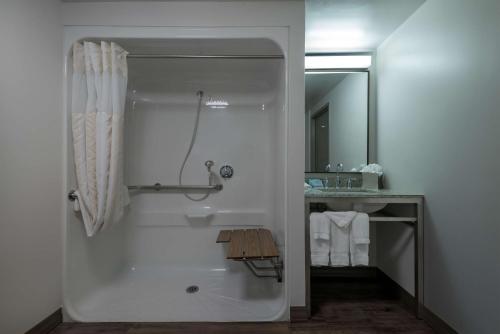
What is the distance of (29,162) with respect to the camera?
136 centimetres

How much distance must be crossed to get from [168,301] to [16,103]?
1.58m

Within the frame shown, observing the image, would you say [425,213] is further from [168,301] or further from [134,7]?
[134,7]

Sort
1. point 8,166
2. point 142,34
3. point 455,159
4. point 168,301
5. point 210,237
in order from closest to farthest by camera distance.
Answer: point 8,166 → point 455,159 → point 142,34 → point 168,301 → point 210,237

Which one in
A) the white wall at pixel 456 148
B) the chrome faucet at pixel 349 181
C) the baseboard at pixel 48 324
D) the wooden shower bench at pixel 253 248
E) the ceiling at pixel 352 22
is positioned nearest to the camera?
the white wall at pixel 456 148

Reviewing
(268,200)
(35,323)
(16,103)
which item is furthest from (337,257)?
(16,103)

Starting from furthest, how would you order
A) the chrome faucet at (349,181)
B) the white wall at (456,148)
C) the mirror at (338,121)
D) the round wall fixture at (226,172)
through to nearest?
the round wall fixture at (226,172), the mirror at (338,121), the chrome faucet at (349,181), the white wall at (456,148)

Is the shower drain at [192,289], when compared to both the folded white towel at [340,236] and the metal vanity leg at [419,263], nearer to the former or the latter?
the folded white towel at [340,236]

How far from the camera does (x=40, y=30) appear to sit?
1.42 metres

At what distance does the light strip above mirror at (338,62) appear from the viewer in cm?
223

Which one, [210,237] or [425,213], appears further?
[210,237]

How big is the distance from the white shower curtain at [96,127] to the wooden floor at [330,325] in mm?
640

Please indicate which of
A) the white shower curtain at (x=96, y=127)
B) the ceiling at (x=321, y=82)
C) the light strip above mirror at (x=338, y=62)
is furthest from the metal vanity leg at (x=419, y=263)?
the white shower curtain at (x=96, y=127)

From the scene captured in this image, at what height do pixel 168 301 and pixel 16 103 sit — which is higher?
pixel 16 103

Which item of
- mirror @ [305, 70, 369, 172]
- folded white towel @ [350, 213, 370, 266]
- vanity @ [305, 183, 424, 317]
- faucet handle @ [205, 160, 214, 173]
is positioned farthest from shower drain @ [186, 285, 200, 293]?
mirror @ [305, 70, 369, 172]
